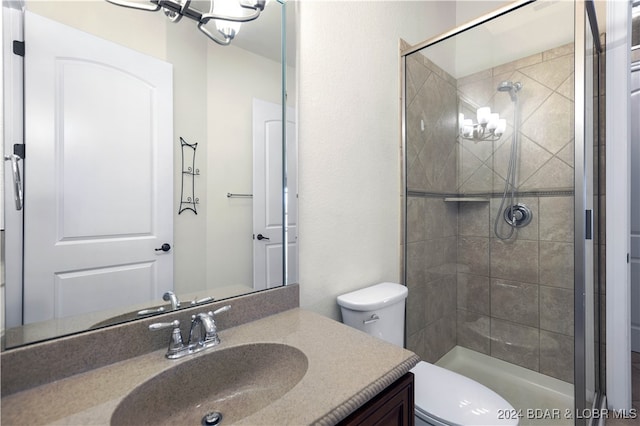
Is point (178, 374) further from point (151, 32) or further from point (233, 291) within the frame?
point (151, 32)

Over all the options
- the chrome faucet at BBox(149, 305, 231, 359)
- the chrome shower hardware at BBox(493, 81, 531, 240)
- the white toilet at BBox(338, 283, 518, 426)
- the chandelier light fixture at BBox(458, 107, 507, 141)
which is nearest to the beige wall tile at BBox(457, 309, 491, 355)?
the chrome shower hardware at BBox(493, 81, 531, 240)

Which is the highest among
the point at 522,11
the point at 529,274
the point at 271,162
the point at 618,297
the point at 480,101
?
the point at 522,11

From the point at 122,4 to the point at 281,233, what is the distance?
0.84 metres

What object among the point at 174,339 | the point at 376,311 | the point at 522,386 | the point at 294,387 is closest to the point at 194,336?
the point at 174,339

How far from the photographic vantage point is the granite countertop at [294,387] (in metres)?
0.58

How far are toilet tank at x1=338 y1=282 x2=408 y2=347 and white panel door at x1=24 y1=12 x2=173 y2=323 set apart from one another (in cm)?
73

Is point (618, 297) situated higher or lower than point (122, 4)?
lower

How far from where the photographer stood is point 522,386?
1.75 meters

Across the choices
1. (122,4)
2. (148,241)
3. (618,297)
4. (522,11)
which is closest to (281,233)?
(148,241)

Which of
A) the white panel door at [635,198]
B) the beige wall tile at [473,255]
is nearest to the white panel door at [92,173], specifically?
the beige wall tile at [473,255]

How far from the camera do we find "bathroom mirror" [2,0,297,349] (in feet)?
2.39

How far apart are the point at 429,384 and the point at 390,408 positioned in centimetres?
59

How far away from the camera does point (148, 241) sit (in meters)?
0.89

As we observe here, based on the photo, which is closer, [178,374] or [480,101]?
[178,374]
